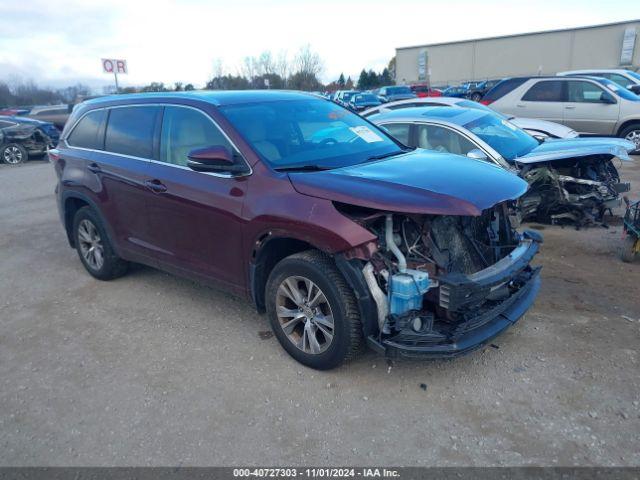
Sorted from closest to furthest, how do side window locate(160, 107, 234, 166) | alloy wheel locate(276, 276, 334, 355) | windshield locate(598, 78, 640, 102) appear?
alloy wheel locate(276, 276, 334, 355) < side window locate(160, 107, 234, 166) < windshield locate(598, 78, 640, 102)

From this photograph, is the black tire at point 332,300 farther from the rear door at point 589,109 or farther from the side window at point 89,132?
the rear door at point 589,109

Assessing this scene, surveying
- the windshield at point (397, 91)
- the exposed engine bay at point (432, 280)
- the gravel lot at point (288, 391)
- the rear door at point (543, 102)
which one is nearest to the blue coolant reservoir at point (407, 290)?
the exposed engine bay at point (432, 280)

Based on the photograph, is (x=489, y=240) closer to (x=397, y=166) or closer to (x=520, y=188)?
(x=520, y=188)

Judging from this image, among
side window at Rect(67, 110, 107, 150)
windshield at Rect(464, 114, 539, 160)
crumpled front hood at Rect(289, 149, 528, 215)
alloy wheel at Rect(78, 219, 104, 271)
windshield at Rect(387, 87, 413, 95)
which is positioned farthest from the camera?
windshield at Rect(387, 87, 413, 95)

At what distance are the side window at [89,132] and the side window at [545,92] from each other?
33.2ft

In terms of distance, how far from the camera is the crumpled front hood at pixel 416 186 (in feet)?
10.4

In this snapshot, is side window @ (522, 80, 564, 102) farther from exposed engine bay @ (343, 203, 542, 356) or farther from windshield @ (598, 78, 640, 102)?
exposed engine bay @ (343, 203, 542, 356)

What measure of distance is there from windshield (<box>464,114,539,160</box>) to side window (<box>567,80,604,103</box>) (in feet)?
17.7

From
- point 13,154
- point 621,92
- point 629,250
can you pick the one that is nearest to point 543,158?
point 629,250

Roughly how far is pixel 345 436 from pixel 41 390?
2.26 metres

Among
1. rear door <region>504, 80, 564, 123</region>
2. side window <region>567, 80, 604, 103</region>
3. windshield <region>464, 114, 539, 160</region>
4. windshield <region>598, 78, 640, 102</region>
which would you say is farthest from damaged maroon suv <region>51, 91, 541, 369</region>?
windshield <region>598, 78, 640, 102</region>

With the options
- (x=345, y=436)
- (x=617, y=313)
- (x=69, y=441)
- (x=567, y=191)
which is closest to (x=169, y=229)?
(x=69, y=441)

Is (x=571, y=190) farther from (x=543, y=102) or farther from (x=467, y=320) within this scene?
(x=543, y=102)

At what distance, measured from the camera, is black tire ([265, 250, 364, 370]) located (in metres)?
3.33
